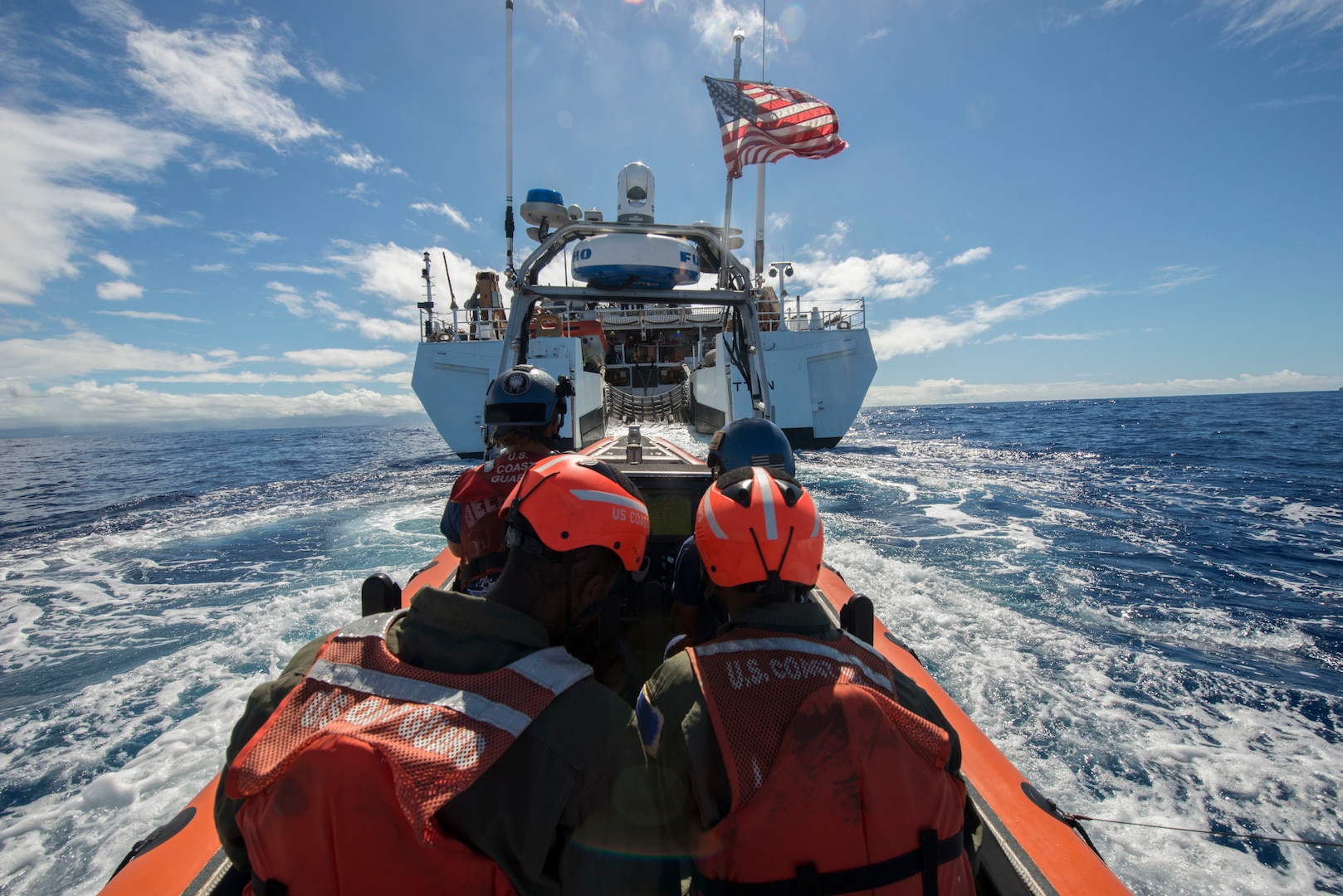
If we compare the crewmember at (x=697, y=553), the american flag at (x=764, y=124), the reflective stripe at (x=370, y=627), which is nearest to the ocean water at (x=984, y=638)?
the crewmember at (x=697, y=553)

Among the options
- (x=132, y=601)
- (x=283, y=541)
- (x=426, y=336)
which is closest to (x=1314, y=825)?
(x=132, y=601)

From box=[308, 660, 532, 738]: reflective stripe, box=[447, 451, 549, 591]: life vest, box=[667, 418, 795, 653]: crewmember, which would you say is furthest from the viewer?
box=[447, 451, 549, 591]: life vest

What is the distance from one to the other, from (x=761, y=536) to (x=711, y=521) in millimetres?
153

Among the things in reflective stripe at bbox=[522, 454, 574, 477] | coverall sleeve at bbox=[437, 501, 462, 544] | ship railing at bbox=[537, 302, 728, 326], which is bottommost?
coverall sleeve at bbox=[437, 501, 462, 544]

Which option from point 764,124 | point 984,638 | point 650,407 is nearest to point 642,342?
point 650,407

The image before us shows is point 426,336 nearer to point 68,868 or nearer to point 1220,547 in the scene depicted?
point 68,868

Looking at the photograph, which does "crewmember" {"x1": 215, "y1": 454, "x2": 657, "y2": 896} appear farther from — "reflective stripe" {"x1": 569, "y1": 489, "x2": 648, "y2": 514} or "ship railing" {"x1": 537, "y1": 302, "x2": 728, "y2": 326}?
"ship railing" {"x1": 537, "y1": 302, "x2": 728, "y2": 326}

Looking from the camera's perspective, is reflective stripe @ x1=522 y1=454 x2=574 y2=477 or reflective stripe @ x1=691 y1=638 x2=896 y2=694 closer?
reflective stripe @ x1=691 y1=638 x2=896 y2=694

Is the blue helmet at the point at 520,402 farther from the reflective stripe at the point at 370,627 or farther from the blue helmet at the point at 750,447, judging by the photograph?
the reflective stripe at the point at 370,627

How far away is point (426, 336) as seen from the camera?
714 inches

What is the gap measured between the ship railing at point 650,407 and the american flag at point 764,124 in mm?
12842

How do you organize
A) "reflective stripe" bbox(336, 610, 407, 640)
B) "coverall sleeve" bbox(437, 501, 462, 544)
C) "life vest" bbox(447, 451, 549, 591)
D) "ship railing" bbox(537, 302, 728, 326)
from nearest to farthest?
"reflective stripe" bbox(336, 610, 407, 640) < "life vest" bbox(447, 451, 549, 591) < "coverall sleeve" bbox(437, 501, 462, 544) < "ship railing" bbox(537, 302, 728, 326)

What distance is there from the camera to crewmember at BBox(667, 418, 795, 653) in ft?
7.66

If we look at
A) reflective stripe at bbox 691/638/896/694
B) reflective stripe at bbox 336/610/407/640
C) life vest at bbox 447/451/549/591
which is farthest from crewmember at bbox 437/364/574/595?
reflective stripe at bbox 691/638/896/694
